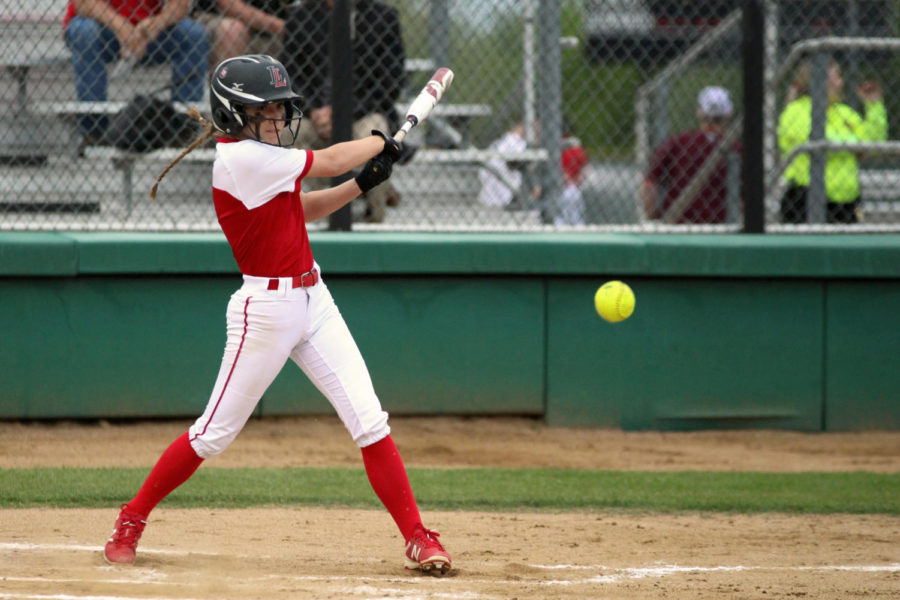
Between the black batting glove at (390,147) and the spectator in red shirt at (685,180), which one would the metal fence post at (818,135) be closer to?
the spectator in red shirt at (685,180)

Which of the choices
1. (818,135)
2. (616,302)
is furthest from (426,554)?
(818,135)

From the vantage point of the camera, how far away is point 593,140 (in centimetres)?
848

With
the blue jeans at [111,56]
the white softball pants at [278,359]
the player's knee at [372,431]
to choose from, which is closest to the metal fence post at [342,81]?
the blue jeans at [111,56]

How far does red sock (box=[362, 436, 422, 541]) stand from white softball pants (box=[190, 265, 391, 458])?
0.18 feet

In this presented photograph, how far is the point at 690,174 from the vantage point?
7848mm

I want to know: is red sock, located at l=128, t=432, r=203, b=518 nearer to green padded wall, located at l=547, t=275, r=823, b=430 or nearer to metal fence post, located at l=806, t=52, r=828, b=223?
green padded wall, located at l=547, t=275, r=823, b=430

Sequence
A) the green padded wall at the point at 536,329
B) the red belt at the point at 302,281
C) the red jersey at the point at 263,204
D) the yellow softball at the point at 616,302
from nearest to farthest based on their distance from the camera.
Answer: the red jersey at the point at 263,204 < the red belt at the point at 302,281 < the yellow softball at the point at 616,302 < the green padded wall at the point at 536,329

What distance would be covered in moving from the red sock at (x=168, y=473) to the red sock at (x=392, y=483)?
0.62m

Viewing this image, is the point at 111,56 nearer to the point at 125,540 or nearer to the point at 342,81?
the point at 342,81

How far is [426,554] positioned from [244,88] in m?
1.72

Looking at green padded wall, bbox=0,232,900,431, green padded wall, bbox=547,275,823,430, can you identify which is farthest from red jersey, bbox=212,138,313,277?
green padded wall, bbox=547,275,823,430

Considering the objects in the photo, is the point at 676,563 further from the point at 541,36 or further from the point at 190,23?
the point at 190,23

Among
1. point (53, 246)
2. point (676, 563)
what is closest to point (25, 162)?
point (53, 246)

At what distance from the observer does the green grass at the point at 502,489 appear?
5.25 meters
